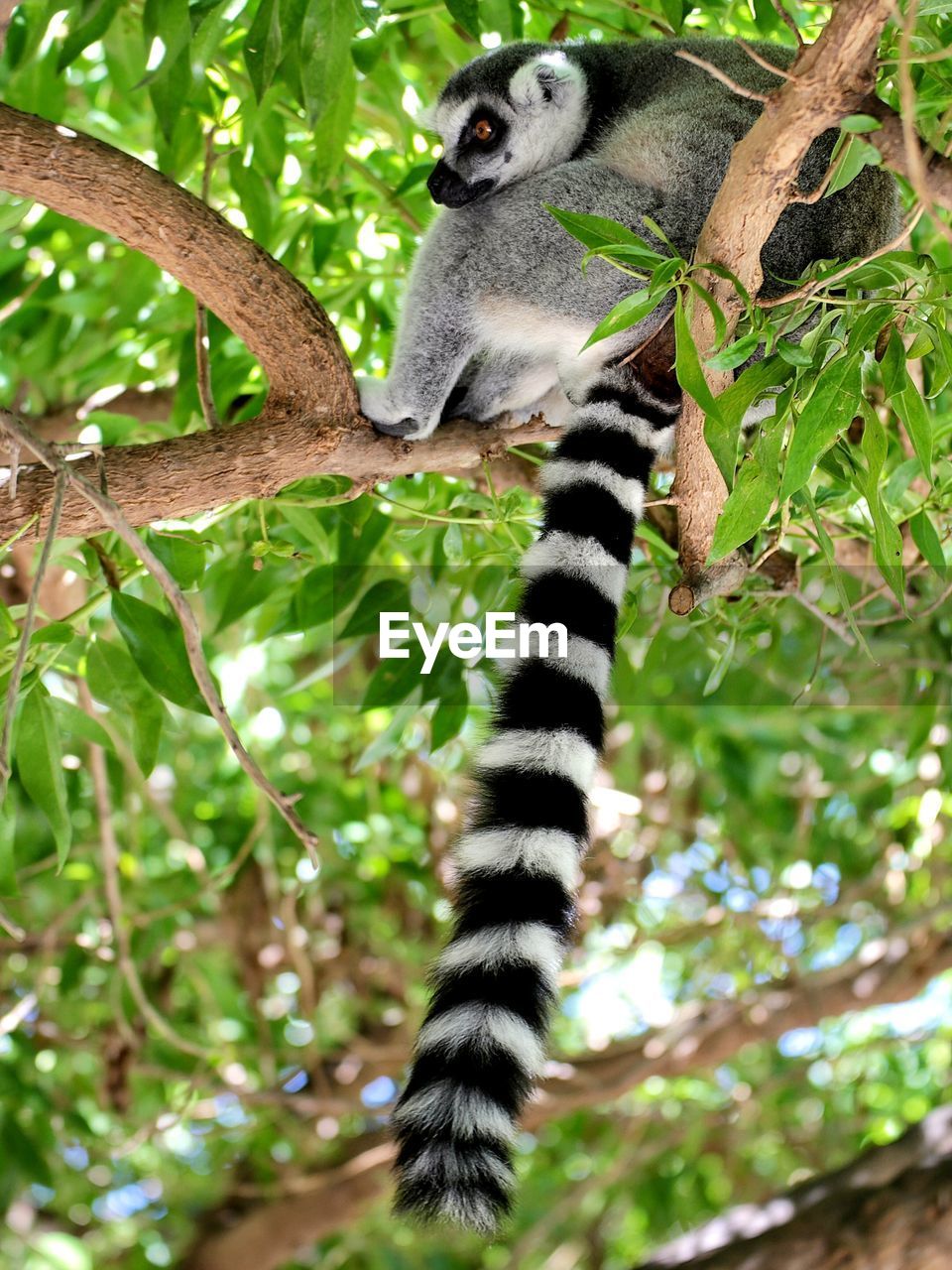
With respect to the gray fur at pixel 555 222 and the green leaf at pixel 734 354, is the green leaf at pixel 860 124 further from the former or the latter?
the gray fur at pixel 555 222

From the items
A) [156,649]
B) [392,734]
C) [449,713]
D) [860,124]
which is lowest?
[392,734]

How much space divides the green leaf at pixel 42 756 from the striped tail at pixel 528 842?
702mm

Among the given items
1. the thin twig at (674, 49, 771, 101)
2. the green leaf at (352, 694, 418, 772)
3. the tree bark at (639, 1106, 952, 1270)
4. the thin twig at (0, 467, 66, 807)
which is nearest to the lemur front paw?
the green leaf at (352, 694, 418, 772)

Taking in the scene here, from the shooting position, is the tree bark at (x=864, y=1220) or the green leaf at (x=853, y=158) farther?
the tree bark at (x=864, y=1220)

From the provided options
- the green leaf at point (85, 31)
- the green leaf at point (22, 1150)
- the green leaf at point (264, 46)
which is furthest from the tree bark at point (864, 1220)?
the green leaf at point (85, 31)

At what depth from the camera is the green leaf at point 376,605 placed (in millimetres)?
2604

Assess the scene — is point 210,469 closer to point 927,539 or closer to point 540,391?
point 540,391

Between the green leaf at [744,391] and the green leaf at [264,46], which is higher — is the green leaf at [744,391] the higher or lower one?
the lower one

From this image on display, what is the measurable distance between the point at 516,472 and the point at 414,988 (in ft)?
8.63

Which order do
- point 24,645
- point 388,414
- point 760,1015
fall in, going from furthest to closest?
point 760,1015 < point 388,414 < point 24,645

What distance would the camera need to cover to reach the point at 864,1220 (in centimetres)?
319

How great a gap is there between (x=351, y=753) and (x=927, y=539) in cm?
282

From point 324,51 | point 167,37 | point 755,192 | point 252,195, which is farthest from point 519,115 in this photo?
point 755,192

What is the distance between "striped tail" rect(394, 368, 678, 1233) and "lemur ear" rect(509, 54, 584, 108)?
99cm
